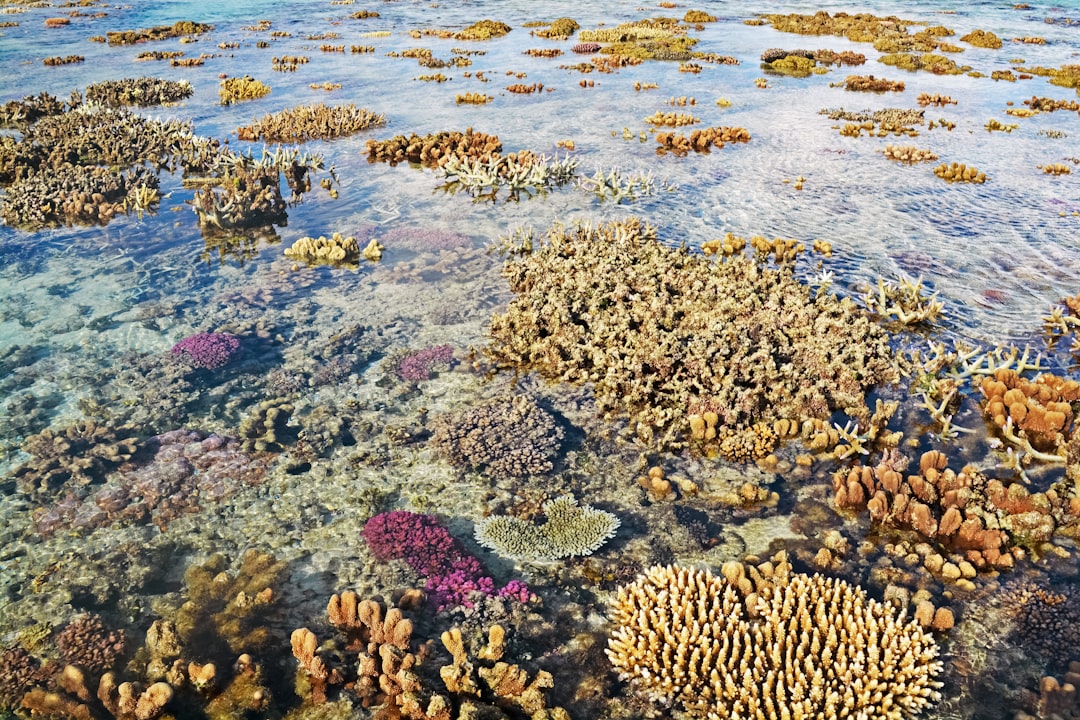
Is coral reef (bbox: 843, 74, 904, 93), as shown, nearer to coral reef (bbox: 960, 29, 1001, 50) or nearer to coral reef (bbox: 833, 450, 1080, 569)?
coral reef (bbox: 960, 29, 1001, 50)

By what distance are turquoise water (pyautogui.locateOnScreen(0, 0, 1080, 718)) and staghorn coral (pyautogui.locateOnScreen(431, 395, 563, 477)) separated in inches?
8.6

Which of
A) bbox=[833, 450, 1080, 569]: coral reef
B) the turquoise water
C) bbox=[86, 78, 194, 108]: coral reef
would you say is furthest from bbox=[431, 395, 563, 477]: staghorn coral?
bbox=[86, 78, 194, 108]: coral reef

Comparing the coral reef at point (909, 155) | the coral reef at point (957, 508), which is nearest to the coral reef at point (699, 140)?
the coral reef at point (909, 155)

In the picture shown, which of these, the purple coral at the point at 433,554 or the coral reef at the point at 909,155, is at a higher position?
the coral reef at the point at 909,155

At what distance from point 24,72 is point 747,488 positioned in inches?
1483

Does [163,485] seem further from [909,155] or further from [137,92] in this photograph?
[137,92]

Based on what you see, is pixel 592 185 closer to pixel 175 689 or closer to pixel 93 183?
pixel 93 183

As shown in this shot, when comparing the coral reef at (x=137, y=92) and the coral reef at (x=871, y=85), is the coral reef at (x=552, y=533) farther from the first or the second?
the coral reef at (x=871, y=85)

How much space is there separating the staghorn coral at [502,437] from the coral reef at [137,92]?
23533mm

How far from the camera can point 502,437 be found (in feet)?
27.4

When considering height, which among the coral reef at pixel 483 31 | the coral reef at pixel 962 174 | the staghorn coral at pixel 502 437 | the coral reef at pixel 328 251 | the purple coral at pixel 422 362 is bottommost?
the staghorn coral at pixel 502 437

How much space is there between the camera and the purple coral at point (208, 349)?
10.0 meters

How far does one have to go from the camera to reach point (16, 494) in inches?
298

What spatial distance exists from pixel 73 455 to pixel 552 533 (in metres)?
6.04
